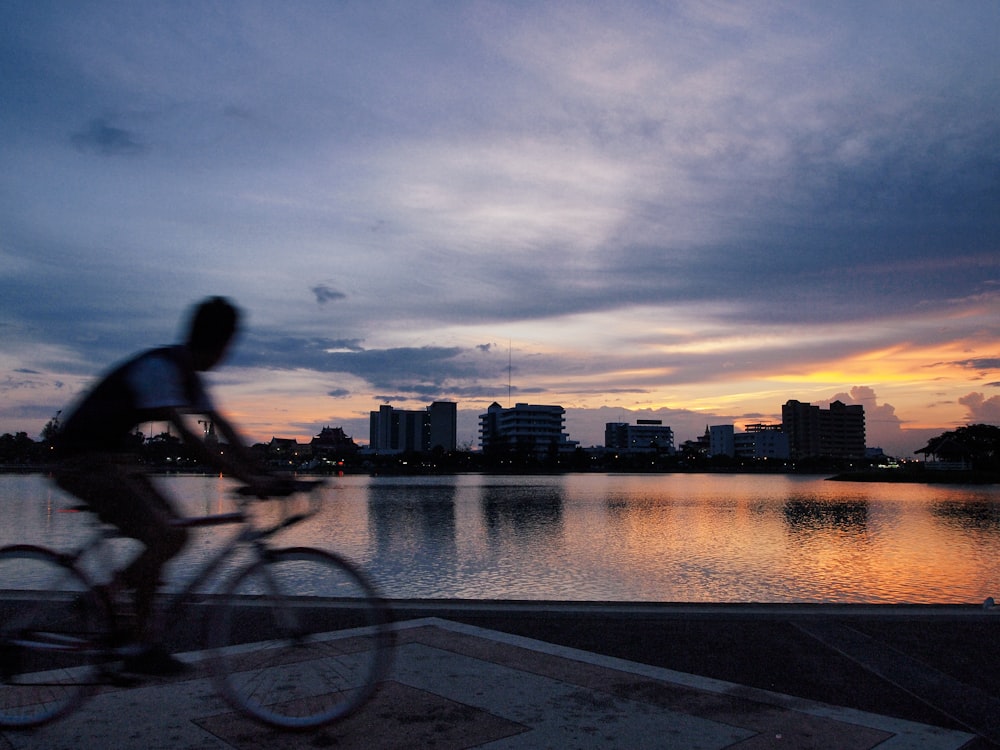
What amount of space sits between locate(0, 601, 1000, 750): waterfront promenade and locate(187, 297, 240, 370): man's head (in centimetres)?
196

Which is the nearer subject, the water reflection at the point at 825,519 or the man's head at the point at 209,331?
the man's head at the point at 209,331

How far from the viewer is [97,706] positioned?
4598 mm

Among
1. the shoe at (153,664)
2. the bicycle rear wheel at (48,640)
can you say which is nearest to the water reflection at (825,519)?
the shoe at (153,664)

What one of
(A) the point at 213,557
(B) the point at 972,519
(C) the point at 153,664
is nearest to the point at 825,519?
(B) the point at 972,519

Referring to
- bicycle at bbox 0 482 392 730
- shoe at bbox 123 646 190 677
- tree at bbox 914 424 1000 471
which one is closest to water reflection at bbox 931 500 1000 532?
bicycle at bbox 0 482 392 730

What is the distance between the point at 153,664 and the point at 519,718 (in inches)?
77.3

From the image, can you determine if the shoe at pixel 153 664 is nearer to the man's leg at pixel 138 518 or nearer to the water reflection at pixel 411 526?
the man's leg at pixel 138 518

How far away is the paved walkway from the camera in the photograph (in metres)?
4.09

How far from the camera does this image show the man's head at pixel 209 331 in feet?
13.4

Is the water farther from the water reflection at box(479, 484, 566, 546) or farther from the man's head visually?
the man's head

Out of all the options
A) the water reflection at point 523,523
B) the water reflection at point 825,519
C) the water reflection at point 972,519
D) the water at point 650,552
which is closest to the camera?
the water at point 650,552

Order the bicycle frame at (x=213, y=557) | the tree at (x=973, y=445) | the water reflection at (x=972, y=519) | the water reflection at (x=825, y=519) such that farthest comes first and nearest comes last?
1. the tree at (x=973, y=445)
2. the water reflection at (x=972, y=519)
3. the water reflection at (x=825, y=519)
4. the bicycle frame at (x=213, y=557)

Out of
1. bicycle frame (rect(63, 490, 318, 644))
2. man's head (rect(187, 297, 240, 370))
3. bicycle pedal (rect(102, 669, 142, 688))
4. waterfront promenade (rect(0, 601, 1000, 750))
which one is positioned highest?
man's head (rect(187, 297, 240, 370))

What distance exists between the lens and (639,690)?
500 centimetres
